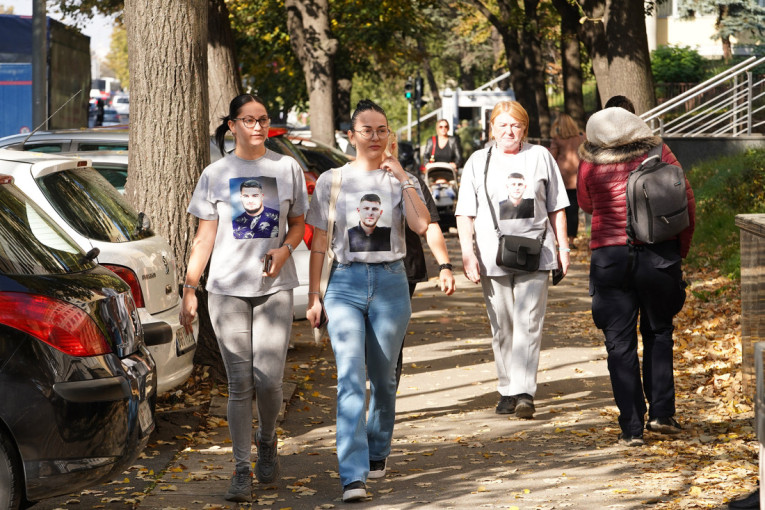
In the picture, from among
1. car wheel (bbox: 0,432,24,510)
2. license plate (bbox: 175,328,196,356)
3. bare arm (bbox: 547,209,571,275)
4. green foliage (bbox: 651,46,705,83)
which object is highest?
green foliage (bbox: 651,46,705,83)

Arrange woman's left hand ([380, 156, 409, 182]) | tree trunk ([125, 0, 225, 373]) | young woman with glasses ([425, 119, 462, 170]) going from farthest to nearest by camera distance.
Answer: young woman with glasses ([425, 119, 462, 170]) → tree trunk ([125, 0, 225, 373]) → woman's left hand ([380, 156, 409, 182])

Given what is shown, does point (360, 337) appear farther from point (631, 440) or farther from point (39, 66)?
point (39, 66)

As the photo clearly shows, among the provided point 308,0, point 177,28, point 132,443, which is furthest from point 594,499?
point 308,0

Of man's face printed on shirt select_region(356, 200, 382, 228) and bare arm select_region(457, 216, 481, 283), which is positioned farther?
bare arm select_region(457, 216, 481, 283)

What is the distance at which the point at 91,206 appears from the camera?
6922 mm

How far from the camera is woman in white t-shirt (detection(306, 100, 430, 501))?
5.84 meters

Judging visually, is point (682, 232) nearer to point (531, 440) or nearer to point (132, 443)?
point (531, 440)

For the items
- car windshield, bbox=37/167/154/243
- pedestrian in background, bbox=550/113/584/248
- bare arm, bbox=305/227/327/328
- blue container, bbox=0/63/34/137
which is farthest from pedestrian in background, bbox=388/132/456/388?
blue container, bbox=0/63/34/137

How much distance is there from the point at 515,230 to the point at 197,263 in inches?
93.1

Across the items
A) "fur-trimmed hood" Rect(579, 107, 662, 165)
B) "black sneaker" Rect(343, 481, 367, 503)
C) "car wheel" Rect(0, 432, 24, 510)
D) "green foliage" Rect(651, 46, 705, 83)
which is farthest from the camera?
"green foliage" Rect(651, 46, 705, 83)

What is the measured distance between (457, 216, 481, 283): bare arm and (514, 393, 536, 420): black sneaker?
31.6 inches

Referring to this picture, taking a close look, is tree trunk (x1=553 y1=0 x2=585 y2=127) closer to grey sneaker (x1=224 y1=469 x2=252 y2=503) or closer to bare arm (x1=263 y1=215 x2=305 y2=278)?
bare arm (x1=263 y1=215 x2=305 y2=278)

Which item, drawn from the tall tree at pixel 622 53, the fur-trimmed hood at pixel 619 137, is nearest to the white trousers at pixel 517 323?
the fur-trimmed hood at pixel 619 137

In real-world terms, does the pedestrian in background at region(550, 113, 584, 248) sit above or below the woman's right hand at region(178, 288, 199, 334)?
above
